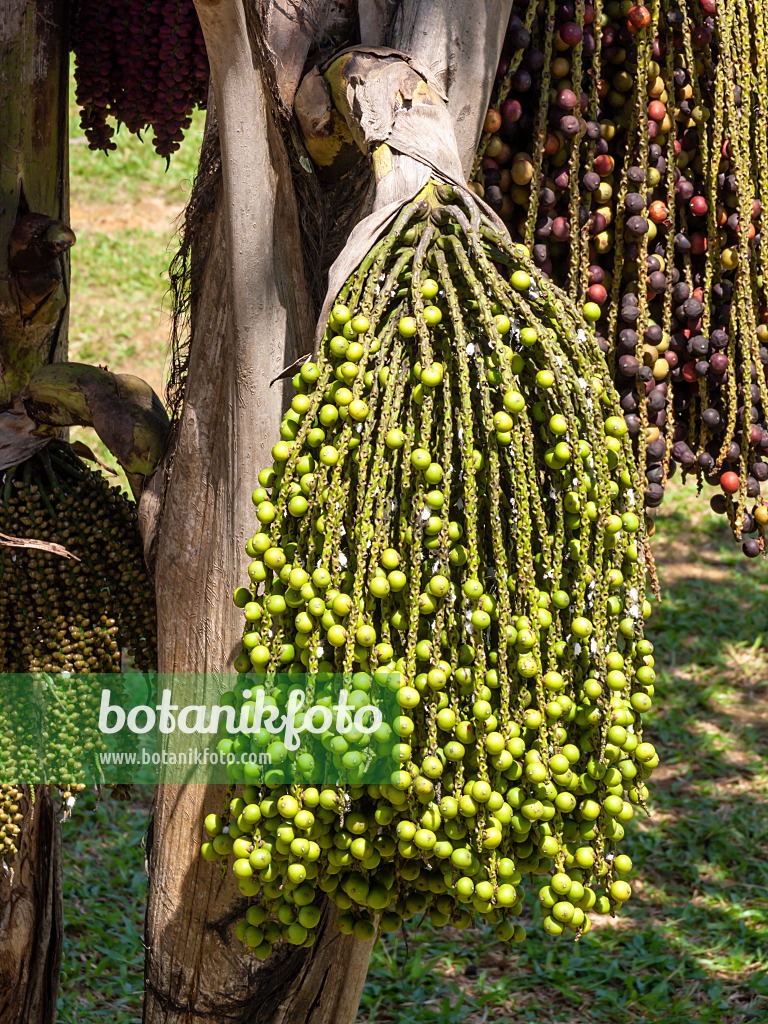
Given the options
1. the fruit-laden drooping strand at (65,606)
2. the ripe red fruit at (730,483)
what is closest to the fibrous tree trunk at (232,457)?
the fruit-laden drooping strand at (65,606)

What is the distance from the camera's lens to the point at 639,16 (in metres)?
1.62

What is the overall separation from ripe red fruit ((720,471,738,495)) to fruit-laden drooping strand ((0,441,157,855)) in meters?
1.10

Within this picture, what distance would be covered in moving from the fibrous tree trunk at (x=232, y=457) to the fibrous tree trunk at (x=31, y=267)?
1.32 feet

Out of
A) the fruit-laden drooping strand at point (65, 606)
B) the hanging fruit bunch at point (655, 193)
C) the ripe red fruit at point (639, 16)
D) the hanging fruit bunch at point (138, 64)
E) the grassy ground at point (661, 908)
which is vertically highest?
the hanging fruit bunch at point (138, 64)

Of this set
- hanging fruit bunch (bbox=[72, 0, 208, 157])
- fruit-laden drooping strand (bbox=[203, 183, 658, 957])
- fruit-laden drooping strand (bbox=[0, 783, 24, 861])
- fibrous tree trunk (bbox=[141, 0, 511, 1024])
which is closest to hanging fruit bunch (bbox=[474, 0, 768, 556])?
fibrous tree trunk (bbox=[141, 0, 511, 1024])

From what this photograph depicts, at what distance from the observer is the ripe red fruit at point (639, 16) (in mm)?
1619

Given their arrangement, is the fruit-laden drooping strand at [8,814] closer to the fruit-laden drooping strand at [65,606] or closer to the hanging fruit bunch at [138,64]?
the fruit-laden drooping strand at [65,606]

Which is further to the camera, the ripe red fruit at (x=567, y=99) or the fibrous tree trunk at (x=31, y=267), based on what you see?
the fibrous tree trunk at (x=31, y=267)

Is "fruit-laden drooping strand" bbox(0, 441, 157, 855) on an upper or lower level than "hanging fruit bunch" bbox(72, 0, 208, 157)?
lower

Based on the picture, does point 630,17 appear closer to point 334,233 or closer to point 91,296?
point 334,233

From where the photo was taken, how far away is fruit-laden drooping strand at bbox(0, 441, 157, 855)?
185 cm

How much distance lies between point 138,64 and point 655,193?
1162 millimetres

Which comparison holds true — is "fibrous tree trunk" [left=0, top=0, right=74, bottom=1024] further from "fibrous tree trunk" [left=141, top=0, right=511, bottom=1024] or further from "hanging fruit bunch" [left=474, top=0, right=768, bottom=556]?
"hanging fruit bunch" [left=474, top=0, right=768, bottom=556]

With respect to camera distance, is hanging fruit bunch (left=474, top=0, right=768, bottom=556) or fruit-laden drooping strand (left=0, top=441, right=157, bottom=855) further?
fruit-laden drooping strand (left=0, top=441, right=157, bottom=855)
